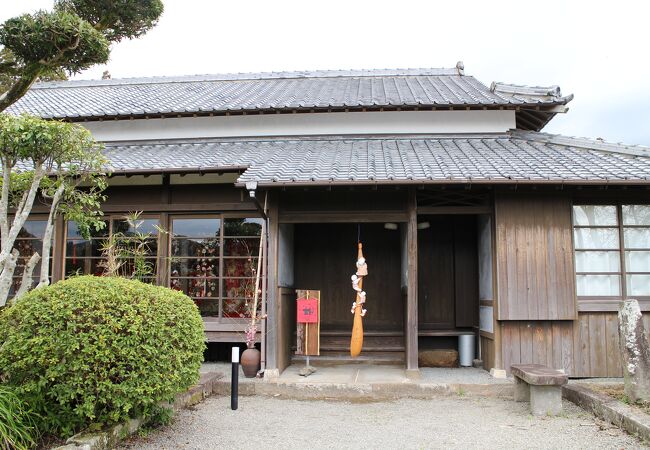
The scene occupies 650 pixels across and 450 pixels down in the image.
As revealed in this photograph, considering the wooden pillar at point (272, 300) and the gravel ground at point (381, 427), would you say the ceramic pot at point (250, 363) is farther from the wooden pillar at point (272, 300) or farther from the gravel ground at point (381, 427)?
the gravel ground at point (381, 427)

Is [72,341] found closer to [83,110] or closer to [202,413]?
[202,413]

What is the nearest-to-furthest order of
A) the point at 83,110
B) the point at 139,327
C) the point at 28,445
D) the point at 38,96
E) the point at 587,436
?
1. the point at 28,445
2. the point at 139,327
3. the point at 587,436
4. the point at 83,110
5. the point at 38,96

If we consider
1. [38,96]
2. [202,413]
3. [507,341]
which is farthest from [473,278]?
[38,96]

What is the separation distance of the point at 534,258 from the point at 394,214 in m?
2.18

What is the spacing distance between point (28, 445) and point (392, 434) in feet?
11.4

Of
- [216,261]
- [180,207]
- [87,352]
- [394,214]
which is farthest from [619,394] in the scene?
[180,207]

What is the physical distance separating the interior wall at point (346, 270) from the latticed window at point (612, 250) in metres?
3.27

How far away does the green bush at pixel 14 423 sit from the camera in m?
4.34

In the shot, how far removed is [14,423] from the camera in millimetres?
4492

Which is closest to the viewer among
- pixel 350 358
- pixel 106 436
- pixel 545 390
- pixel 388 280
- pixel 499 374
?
pixel 106 436

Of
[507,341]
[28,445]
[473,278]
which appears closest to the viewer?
[28,445]

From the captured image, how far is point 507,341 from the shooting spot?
806 centimetres

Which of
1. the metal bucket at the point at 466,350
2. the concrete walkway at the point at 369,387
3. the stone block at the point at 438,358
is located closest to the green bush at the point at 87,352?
the concrete walkway at the point at 369,387

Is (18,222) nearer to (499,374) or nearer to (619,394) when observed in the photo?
(499,374)
